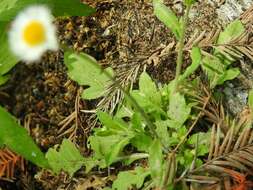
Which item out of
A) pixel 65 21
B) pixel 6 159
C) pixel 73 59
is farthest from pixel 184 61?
pixel 6 159

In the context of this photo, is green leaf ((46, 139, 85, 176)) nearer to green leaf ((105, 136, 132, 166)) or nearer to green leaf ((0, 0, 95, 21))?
A: green leaf ((105, 136, 132, 166))

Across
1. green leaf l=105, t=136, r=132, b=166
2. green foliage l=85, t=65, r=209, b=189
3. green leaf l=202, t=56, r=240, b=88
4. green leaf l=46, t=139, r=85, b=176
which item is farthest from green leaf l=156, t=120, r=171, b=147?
green leaf l=46, t=139, r=85, b=176

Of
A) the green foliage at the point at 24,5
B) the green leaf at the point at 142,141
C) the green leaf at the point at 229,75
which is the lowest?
the green leaf at the point at 142,141

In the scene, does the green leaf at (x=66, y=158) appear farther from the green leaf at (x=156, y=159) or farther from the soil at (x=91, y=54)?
the green leaf at (x=156, y=159)

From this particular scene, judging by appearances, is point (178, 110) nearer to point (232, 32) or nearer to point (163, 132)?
point (163, 132)

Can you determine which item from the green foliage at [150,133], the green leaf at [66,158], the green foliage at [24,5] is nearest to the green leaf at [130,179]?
the green foliage at [150,133]

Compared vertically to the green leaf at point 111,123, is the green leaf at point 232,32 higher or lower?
higher

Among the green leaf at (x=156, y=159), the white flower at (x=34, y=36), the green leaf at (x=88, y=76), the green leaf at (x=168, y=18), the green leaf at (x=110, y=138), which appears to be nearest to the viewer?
the white flower at (x=34, y=36)
